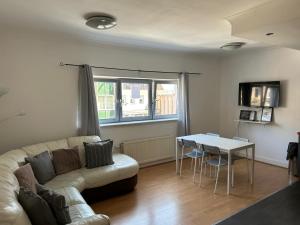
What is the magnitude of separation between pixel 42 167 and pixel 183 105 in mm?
3227

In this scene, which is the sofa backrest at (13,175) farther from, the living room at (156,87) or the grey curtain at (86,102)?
the grey curtain at (86,102)

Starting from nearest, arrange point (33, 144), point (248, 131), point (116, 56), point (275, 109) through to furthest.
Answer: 1. point (33, 144)
2. point (116, 56)
3. point (275, 109)
4. point (248, 131)

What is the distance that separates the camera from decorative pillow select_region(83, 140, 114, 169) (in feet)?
11.3

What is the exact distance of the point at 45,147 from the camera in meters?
3.37

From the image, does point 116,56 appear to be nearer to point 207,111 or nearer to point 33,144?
point 33,144

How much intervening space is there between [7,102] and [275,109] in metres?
4.88

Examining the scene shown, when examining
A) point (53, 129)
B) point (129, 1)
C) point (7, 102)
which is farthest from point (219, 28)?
point (7, 102)

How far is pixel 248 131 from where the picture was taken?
5.29m

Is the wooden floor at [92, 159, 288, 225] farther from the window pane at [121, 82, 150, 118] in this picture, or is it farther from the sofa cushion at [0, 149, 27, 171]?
the window pane at [121, 82, 150, 118]

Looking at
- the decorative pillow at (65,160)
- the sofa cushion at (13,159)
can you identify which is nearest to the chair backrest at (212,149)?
the decorative pillow at (65,160)

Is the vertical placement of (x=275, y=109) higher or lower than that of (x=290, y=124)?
higher

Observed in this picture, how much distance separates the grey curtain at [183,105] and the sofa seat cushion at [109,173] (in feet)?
6.26

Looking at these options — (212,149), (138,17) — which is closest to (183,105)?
(212,149)

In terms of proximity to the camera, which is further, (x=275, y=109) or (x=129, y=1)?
(x=275, y=109)
